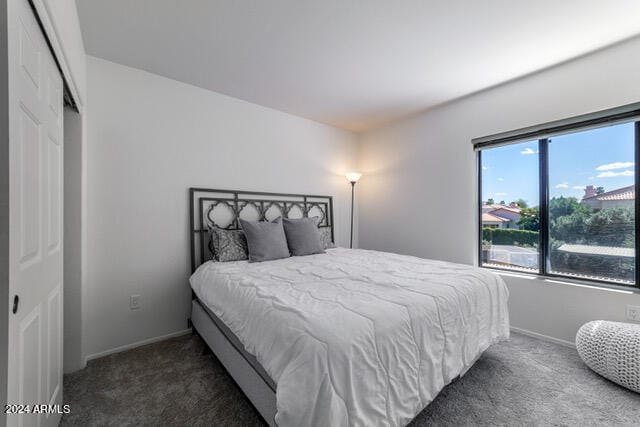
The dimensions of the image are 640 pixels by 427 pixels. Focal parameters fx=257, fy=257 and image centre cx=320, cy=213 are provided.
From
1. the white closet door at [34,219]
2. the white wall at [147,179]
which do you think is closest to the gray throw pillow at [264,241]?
the white wall at [147,179]

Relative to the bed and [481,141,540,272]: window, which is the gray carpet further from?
[481,141,540,272]: window

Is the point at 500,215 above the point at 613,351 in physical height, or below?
above

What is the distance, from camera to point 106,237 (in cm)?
224

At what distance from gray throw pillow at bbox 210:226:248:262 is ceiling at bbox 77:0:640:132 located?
1.56m

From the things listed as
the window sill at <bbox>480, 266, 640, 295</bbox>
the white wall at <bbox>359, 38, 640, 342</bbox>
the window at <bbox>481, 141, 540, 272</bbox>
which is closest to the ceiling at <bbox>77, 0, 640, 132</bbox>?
the white wall at <bbox>359, 38, 640, 342</bbox>

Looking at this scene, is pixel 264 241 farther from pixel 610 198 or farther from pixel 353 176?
pixel 610 198

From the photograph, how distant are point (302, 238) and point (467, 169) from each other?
209cm

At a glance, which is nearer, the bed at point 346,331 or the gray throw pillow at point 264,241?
the bed at point 346,331

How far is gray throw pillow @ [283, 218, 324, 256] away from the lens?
9.39ft

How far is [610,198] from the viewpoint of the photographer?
2.26m

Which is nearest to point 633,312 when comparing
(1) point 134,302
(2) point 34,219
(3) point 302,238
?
(3) point 302,238

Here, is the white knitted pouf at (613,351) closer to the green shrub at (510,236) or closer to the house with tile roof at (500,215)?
the green shrub at (510,236)

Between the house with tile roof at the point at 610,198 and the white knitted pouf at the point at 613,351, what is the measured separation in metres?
1.01

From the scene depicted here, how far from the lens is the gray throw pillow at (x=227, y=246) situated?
8.13 ft
